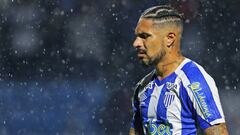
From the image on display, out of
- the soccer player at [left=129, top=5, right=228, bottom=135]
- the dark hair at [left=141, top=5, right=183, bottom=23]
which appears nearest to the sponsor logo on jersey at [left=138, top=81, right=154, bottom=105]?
the soccer player at [left=129, top=5, right=228, bottom=135]

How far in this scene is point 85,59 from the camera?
9469 millimetres

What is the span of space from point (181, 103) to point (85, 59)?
19.6 feet

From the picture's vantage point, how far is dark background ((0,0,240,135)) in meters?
8.97

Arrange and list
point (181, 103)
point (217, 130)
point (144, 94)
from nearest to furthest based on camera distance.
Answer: point (217, 130)
point (181, 103)
point (144, 94)

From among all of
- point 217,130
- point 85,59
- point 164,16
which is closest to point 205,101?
point 217,130

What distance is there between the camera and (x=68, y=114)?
928 centimetres

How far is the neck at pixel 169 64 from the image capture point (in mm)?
3693

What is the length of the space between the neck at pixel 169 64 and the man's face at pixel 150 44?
36 millimetres

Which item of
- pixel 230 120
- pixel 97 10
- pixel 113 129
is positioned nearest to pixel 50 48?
pixel 97 10

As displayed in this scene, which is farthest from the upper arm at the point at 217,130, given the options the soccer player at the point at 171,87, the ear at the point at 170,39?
the ear at the point at 170,39

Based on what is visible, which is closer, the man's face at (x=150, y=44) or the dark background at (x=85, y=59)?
the man's face at (x=150, y=44)

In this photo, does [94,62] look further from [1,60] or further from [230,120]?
[230,120]

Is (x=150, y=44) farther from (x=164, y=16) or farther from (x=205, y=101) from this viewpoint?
(x=205, y=101)

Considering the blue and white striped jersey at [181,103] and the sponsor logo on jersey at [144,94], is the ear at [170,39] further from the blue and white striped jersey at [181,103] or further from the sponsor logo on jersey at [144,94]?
the sponsor logo on jersey at [144,94]
